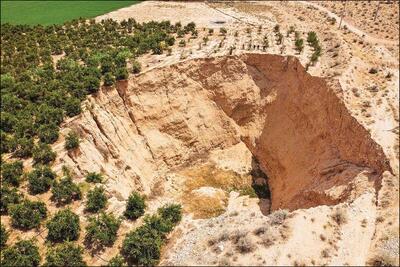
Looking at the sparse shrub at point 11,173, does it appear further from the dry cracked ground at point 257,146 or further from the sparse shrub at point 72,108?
the sparse shrub at point 72,108

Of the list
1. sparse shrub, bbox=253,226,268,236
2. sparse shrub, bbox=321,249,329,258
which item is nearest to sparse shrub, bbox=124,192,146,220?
sparse shrub, bbox=253,226,268,236

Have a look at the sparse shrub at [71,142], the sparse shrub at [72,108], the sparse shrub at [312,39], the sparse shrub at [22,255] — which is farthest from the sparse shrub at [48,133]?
the sparse shrub at [312,39]

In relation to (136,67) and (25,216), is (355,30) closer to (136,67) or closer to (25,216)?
(136,67)

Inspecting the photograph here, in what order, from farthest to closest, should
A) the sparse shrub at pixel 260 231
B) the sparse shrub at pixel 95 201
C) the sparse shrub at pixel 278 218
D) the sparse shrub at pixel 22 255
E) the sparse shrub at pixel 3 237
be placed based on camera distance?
the sparse shrub at pixel 95 201 → the sparse shrub at pixel 3 237 → the sparse shrub at pixel 278 218 → the sparse shrub at pixel 260 231 → the sparse shrub at pixel 22 255

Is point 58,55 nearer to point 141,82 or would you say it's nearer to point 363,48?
point 141,82

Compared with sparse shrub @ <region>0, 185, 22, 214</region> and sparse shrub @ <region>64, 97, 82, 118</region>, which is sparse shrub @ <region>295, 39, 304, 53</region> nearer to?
sparse shrub @ <region>64, 97, 82, 118</region>

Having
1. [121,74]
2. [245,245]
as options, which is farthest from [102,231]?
[121,74]
